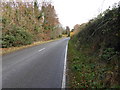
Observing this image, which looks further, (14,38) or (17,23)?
(17,23)

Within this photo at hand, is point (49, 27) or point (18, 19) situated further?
point (49, 27)

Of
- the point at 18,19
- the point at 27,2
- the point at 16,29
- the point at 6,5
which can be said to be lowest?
the point at 16,29

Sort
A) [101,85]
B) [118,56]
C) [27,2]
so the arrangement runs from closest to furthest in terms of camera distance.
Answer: [101,85]
[118,56]
[27,2]

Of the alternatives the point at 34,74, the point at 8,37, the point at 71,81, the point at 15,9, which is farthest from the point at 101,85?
the point at 15,9

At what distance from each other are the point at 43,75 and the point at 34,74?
487mm

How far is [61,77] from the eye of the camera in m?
4.93

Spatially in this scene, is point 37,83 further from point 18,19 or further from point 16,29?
point 18,19

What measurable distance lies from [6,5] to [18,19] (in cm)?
315

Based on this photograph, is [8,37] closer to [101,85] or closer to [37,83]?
[37,83]

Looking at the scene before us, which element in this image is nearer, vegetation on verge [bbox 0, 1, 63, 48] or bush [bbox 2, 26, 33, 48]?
bush [bbox 2, 26, 33, 48]

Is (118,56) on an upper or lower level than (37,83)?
upper

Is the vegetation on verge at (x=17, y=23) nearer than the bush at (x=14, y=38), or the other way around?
the bush at (x=14, y=38)

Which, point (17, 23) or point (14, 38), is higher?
point (17, 23)

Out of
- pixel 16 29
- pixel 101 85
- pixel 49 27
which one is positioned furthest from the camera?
pixel 49 27
